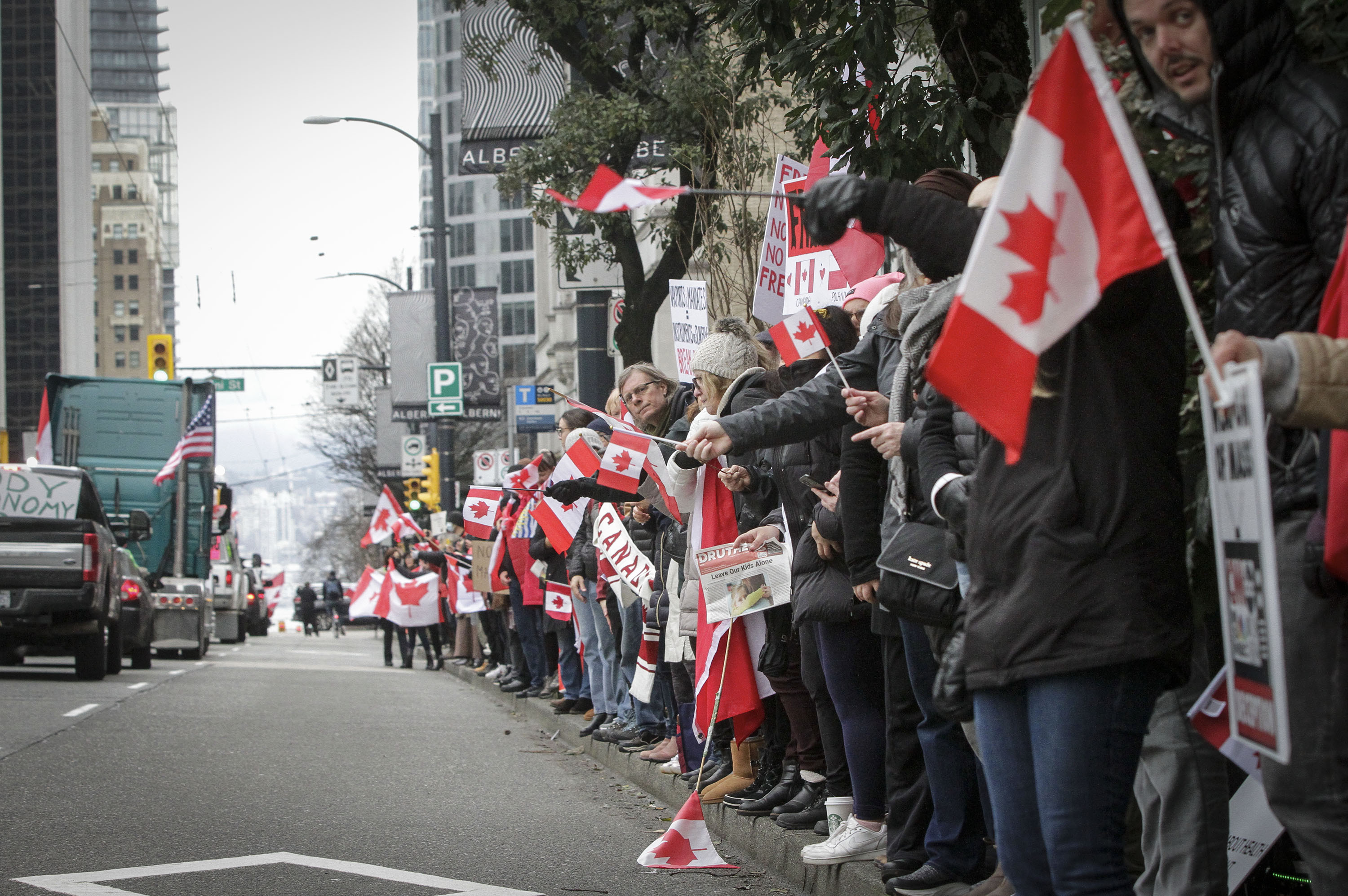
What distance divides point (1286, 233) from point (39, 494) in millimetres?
16849

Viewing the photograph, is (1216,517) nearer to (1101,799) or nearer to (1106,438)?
(1106,438)

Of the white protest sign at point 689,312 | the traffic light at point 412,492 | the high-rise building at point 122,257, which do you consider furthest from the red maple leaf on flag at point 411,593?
the high-rise building at point 122,257

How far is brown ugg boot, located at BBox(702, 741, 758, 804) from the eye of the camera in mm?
7648

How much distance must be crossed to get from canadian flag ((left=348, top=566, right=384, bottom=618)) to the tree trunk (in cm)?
1704

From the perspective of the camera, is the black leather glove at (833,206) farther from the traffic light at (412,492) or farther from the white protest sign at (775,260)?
the traffic light at (412,492)

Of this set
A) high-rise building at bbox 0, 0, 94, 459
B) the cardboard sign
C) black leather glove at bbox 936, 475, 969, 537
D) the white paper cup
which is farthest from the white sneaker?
high-rise building at bbox 0, 0, 94, 459

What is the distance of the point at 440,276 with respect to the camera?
28109mm

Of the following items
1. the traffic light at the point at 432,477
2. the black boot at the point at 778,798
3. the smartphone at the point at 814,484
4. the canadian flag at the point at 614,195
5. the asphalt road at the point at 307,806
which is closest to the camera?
the canadian flag at the point at 614,195

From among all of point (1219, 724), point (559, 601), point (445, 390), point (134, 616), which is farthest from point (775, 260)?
point (445, 390)

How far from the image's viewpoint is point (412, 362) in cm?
3272

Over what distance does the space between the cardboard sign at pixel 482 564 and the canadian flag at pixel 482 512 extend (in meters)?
→ 0.38

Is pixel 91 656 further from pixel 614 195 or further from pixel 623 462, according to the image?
pixel 614 195

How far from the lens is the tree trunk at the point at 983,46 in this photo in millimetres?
7289

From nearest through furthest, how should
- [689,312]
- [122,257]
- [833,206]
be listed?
1. [833,206]
2. [689,312]
3. [122,257]
